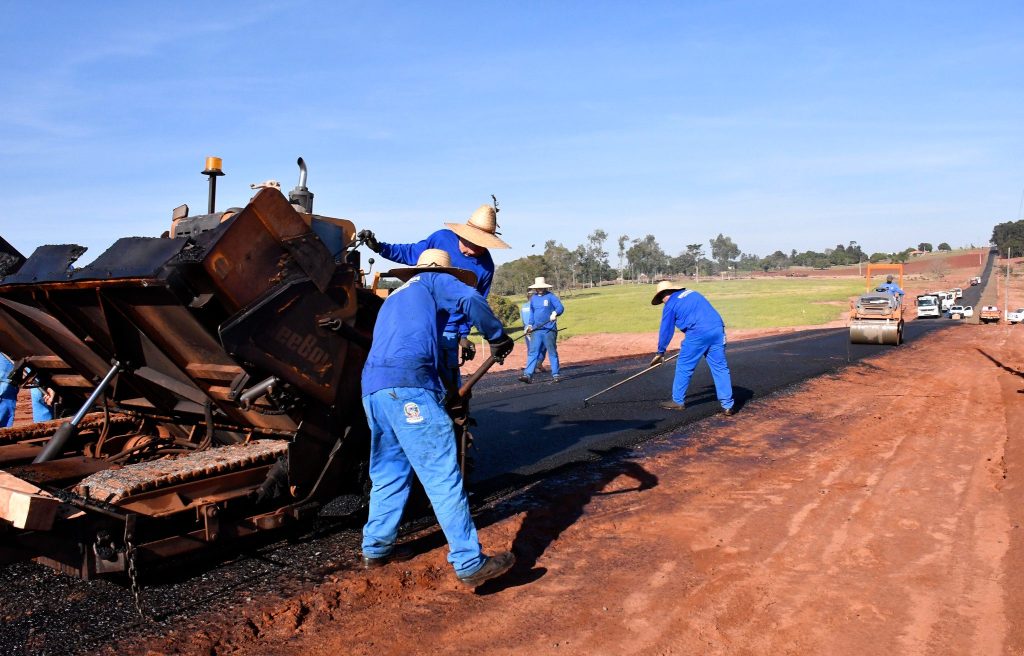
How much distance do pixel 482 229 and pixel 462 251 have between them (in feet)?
0.67

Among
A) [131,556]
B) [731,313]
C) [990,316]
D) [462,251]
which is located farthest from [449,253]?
[731,313]

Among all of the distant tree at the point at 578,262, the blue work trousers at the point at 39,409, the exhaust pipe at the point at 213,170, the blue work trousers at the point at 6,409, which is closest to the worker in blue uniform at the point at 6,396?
the blue work trousers at the point at 6,409

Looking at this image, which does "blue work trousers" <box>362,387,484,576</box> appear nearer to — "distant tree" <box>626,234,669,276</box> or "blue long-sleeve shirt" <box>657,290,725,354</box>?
"blue long-sleeve shirt" <box>657,290,725,354</box>

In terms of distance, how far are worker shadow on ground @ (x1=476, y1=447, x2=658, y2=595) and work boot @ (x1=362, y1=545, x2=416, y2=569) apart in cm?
56

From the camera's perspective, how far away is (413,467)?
392 centimetres

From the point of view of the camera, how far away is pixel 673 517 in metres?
5.01

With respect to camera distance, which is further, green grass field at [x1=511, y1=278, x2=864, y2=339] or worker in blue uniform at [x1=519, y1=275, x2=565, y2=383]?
green grass field at [x1=511, y1=278, x2=864, y2=339]

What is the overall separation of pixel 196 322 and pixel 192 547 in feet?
3.68

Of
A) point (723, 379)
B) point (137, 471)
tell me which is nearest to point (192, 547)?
point (137, 471)

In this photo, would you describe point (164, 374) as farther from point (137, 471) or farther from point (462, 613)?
point (462, 613)

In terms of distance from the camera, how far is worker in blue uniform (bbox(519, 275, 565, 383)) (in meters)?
12.2

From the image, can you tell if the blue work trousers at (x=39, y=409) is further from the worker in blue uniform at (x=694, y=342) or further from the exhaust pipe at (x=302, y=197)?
the worker in blue uniform at (x=694, y=342)

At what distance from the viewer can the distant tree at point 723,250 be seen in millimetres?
129750

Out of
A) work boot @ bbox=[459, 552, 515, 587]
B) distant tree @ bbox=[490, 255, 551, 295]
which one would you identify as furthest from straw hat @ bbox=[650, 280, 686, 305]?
distant tree @ bbox=[490, 255, 551, 295]
